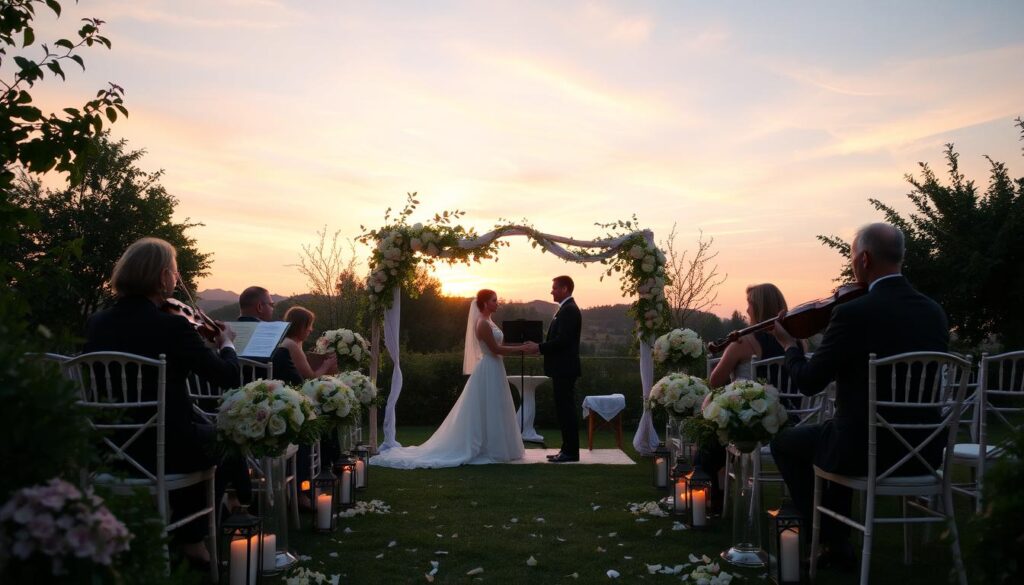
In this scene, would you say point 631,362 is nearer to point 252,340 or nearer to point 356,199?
point 356,199

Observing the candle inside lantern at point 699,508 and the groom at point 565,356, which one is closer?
the candle inside lantern at point 699,508

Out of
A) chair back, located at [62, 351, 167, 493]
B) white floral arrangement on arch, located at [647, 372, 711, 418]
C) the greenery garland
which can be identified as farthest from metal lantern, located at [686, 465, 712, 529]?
the greenery garland

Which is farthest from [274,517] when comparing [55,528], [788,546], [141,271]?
[55,528]

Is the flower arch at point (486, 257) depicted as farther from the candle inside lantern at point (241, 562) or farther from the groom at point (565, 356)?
the candle inside lantern at point (241, 562)

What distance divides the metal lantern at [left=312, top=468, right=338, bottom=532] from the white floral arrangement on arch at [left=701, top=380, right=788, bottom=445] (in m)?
3.13

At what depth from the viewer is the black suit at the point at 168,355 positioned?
4.50 meters

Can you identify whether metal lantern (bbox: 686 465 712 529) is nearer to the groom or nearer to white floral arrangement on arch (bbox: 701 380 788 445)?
white floral arrangement on arch (bbox: 701 380 788 445)

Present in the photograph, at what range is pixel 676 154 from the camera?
42.9 feet

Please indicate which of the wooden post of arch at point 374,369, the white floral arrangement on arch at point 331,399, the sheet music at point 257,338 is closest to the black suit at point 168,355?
the sheet music at point 257,338

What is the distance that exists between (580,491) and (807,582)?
410 centimetres

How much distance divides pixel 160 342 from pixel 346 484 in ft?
11.2

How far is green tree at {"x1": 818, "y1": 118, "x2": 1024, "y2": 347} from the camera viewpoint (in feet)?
48.0

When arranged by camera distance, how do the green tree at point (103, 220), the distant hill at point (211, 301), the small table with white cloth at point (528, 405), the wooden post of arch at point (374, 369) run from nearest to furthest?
the wooden post of arch at point (374, 369), the small table with white cloth at point (528, 405), the distant hill at point (211, 301), the green tree at point (103, 220)

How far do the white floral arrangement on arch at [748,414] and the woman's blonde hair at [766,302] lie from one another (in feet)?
4.31
